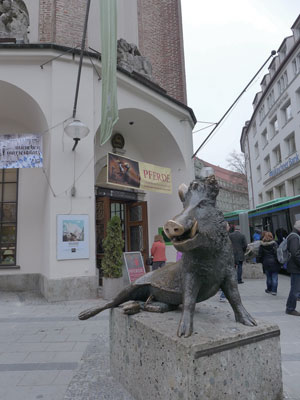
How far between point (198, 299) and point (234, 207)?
2344 inches

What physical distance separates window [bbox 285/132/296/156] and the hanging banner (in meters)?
25.4

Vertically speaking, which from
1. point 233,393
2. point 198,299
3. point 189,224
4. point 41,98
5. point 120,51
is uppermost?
point 120,51

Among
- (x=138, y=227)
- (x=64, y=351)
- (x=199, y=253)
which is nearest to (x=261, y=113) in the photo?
(x=138, y=227)

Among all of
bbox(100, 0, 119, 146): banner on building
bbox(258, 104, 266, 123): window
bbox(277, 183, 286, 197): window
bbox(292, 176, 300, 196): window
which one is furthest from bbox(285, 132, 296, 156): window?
bbox(100, 0, 119, 146): banner on building

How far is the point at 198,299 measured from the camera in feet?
7.86

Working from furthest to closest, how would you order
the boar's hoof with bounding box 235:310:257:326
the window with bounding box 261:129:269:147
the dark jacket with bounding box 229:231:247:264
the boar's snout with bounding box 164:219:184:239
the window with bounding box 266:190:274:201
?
the window with bounding box 261:129:269:147 → the window with bounding box 266:190:274:201 → the dark jacket with bounding box 229:231:247:264 → the boar's hoof with bounding box 235:310:257:326 → the boar's snout with bounding box 164:219:184:239

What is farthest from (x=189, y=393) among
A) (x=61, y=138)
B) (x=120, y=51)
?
(x=120, y=51)

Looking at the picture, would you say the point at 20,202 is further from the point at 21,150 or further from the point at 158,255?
the point at 158,255

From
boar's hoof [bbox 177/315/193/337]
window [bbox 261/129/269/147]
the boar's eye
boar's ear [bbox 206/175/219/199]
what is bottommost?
boar's hoof [bbox 177/315/193/337]

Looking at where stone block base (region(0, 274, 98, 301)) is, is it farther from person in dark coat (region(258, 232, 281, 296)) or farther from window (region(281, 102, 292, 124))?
window (region(281, 102, 292, 124))

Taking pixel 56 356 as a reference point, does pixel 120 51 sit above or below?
above

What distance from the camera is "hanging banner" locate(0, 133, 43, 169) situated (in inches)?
309

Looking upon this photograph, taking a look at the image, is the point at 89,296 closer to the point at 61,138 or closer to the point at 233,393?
the point at 61,138

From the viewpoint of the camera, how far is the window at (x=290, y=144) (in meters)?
27.2
